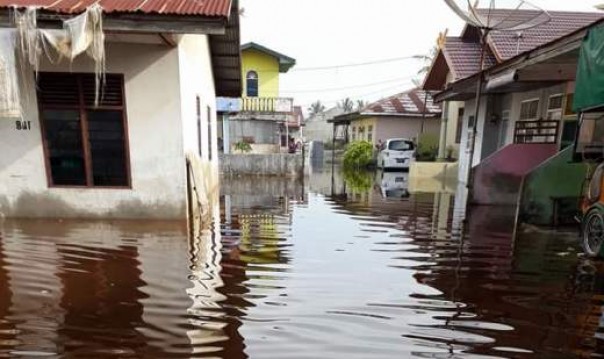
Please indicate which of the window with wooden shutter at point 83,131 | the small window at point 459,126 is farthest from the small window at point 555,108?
the window with wooden shutter at point 83,131

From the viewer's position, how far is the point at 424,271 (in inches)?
200

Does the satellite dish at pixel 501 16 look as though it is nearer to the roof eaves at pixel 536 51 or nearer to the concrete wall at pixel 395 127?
the roof eaves at pixel 536 51

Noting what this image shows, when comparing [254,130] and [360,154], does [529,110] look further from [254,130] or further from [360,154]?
[254,130]

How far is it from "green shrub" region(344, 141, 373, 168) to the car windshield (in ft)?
8.64

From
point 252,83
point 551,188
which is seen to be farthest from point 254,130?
point 551,188

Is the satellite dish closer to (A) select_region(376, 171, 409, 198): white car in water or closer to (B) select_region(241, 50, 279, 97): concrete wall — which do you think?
(A) select_region(376, 171, 409, 198): white car in water

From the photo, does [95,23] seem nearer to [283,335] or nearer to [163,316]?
[163,316]

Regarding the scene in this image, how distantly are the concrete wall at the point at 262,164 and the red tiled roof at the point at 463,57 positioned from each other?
7.39 metres

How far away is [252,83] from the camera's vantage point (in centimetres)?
2434

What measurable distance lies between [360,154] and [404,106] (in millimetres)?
4748

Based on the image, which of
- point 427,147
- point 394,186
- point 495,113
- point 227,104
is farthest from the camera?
point 427,147

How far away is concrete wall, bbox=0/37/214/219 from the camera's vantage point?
6.94 metres

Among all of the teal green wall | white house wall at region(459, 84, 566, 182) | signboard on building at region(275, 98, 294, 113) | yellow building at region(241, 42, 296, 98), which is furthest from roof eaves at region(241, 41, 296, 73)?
the teal green wall

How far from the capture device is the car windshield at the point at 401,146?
2123cm
